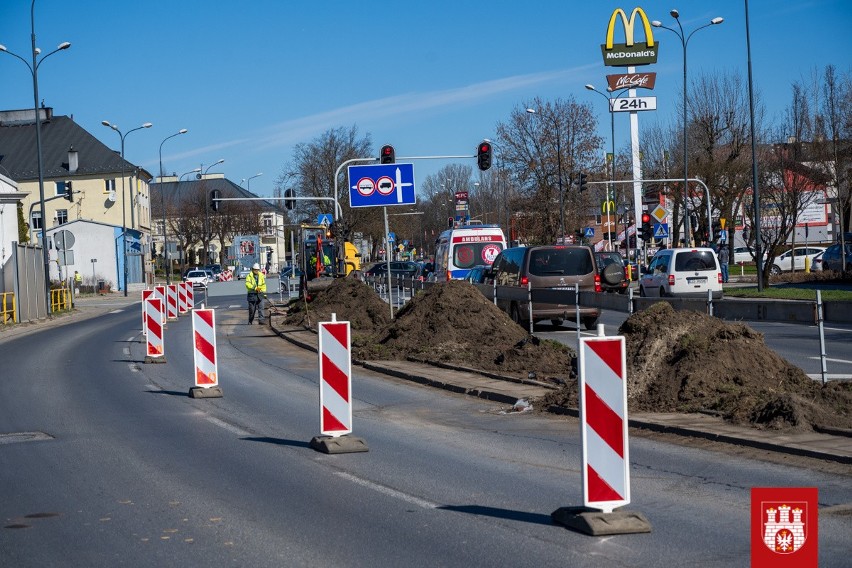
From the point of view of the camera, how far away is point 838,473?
809 centimetres

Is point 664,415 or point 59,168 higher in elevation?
point 59,168

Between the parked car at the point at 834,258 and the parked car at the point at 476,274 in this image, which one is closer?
the parked car at the point at 476,274

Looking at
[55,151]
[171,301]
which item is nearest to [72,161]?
[55,151]

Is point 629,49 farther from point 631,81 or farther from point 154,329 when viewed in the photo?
point 154,329

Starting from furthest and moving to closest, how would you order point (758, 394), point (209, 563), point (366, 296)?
point (366, 296)
point (758, 394)
point (209, 563)

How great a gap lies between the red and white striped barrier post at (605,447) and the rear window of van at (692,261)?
2564 cm

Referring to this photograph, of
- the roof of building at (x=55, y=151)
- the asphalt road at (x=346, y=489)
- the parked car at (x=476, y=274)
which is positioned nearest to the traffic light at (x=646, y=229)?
the parked car at (x=476, y=274)

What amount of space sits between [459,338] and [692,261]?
14.6 metres

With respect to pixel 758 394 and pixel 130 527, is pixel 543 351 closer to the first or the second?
pixel 758 394

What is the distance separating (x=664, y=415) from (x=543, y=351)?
5232mm

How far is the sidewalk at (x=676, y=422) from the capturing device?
29.4 ft

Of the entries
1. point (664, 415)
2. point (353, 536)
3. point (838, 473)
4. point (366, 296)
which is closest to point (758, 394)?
point (664, 415)

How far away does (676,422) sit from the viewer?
1060 cm

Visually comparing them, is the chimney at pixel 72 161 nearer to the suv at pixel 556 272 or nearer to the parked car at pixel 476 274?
the parked car at pixel 476 274
